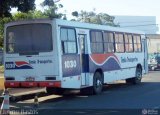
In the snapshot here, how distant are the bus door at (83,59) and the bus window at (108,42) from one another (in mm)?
2155

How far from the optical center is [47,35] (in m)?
17.4

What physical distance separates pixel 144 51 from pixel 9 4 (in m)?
11.4

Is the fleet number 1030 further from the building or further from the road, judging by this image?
the building

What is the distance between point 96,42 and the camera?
2038 centimetres

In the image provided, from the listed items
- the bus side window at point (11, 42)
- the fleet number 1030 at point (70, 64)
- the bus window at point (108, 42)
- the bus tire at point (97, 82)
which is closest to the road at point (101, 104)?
the bus tire at point (97, 82)

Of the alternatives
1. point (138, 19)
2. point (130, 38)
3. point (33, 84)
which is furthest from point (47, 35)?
point (138, 19)

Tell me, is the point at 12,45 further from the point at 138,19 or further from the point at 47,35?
the point at 138,19

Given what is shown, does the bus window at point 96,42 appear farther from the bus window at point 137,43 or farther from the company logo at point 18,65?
the bus window at point 137,43

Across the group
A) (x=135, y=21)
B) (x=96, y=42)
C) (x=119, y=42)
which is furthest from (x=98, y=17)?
(x=135, y=21)

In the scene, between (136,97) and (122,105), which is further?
(136,97)

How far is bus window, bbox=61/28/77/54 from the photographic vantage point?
17609mm

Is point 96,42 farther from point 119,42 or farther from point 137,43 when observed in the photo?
point 137,43

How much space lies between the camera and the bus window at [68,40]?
1761cm

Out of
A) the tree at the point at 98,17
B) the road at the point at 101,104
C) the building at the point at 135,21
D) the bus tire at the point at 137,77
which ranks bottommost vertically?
the road at the point at 101,104
